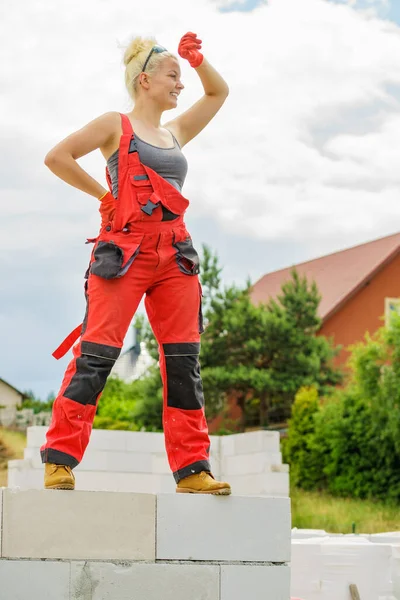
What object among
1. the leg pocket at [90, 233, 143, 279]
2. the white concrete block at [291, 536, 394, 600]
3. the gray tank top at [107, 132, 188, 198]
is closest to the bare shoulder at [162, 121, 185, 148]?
the gray tank top at [107, 132, 188, 198]

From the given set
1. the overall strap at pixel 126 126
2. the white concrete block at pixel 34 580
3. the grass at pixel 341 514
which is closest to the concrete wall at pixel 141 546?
the white concrete block at pixel 34 580

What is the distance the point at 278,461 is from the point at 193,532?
8749mm

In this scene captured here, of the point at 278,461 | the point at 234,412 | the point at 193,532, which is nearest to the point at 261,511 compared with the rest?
the point at 193,532

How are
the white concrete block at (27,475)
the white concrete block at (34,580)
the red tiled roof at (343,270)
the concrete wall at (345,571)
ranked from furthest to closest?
the red tiled roof at (343,270) → the white concrete block at (27,475) → the concrete wall at (345,571) → the white concrete block at (34,580)

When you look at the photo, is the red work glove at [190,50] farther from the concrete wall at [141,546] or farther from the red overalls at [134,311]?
the concrete wall at [141,546]

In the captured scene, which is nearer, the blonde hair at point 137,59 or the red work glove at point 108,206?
the red work glove at point 108,206

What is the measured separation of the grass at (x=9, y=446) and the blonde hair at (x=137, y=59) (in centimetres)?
1772

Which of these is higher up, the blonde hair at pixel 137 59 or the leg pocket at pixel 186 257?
the blonde hair at pixel 137 59

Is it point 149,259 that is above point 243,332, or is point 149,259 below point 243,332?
below

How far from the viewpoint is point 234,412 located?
1083 inches

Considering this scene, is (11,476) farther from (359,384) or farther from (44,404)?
(44,404)

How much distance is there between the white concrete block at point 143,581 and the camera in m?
4.21

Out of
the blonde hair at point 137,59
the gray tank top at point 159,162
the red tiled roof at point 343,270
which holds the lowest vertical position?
the gray tank top at point 159,162

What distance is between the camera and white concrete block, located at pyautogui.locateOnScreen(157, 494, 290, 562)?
4363 millimetres
